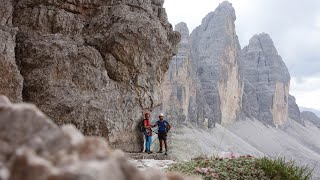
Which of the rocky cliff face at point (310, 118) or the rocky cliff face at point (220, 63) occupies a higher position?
the rocky cliff face at point (220, 63)

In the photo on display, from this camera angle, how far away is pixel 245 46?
138625mm

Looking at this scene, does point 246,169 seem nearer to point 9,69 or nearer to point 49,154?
point 49,154

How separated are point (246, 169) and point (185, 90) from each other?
8415 centimetres

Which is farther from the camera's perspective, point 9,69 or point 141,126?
point 141,126

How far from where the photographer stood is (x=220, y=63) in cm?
10925

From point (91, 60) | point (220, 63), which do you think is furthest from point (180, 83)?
point (91, 60)

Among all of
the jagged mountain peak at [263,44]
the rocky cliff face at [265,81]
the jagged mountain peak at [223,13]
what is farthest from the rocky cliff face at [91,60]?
the jagged mountain peak at [263,44]

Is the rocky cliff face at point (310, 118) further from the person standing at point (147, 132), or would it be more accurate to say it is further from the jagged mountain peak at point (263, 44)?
the person standing at point (147, 132)

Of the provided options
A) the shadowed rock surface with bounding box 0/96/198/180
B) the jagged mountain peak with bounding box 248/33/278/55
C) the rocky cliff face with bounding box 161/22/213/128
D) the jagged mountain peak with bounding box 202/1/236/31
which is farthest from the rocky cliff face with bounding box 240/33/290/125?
the shadowed rock surface with bounding box 0/96/198/180

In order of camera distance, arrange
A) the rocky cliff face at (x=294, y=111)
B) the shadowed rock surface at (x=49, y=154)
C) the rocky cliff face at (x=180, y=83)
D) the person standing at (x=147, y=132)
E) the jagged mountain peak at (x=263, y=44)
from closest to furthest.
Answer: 1. the shadowed rock surface at (x=49, y=154)
2. the person standing at (x=147, y=132)
3. the rocky cliff face at (x=180, y=83)
4. the jagged mountain peak at (x=263, y=44)
5. the rocky cliff face at (x=294, y=111)

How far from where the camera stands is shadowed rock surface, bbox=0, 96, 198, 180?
2023mm

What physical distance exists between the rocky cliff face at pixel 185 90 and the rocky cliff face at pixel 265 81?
85.5 ft

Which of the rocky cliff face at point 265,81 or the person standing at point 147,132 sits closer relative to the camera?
the person standing at point 147,132

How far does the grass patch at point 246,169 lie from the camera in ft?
32.1
